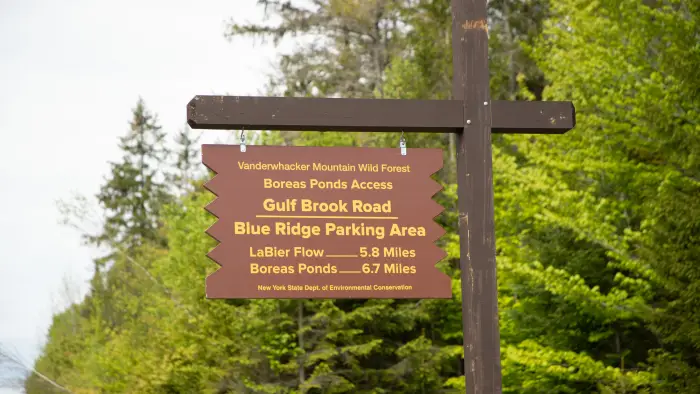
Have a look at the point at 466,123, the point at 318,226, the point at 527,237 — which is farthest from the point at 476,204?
the point at 527,237

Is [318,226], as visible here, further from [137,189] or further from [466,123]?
[137,189]

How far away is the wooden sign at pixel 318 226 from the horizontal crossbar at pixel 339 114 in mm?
237

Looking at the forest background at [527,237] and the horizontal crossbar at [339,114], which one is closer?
the horizontal crossbar at [339,114]

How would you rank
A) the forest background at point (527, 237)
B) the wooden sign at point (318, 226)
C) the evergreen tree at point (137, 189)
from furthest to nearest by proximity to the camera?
the evergreen tree at point (137, 189)
the forest background at point (527, 237)
the wooden sign at point (318, 226)

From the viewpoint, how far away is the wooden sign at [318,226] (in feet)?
17.1

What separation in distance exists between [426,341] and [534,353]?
8.81 meters

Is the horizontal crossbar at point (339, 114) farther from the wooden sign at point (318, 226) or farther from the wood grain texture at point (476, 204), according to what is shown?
the wooden sign at point (318, 226)

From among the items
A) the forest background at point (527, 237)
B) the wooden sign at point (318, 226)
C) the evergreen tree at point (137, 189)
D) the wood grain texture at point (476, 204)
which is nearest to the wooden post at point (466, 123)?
the wood grain texture at point (476, 204)

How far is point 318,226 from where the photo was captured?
5281 millimetres

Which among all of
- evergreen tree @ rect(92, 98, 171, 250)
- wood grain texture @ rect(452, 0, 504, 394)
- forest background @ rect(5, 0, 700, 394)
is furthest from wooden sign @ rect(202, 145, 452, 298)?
evergreen tree @ rect(92, 98, 171, 250)

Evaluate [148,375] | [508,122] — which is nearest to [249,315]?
[148,375]

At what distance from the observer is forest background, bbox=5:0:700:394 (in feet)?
40.5

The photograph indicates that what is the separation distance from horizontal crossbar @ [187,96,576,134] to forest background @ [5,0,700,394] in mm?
5668

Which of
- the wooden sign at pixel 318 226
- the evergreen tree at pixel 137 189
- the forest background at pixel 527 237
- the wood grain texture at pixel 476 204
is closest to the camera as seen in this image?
the wooden sign at pixel 318 226
